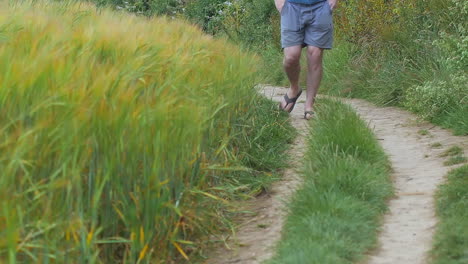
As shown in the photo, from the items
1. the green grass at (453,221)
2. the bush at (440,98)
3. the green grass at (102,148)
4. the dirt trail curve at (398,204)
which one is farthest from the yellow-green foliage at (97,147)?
the bush at (440,98)

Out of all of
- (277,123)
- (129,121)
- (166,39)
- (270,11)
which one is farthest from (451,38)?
(270,11)

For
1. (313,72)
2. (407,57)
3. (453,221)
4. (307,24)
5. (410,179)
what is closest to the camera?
(453,221)

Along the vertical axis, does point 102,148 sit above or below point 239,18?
above

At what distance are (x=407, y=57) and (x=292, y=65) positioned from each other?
91.5 inches

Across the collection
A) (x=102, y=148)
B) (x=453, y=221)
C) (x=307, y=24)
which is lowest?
(x=453, y=221)

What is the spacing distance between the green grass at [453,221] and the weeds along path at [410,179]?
77 millimetres

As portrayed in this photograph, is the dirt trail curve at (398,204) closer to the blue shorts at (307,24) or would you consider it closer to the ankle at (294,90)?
the ankle at (294,90)

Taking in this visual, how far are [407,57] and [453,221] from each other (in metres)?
5.57

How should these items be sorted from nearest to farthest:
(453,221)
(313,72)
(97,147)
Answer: (97,147), (453,221), (313,72)

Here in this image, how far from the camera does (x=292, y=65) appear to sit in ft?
26.2

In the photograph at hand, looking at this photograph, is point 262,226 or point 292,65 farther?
point 292,65

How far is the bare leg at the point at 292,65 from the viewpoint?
→ 789cm

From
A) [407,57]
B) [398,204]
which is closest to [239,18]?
[407,57]

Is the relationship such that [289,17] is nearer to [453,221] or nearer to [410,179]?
[410,179]
